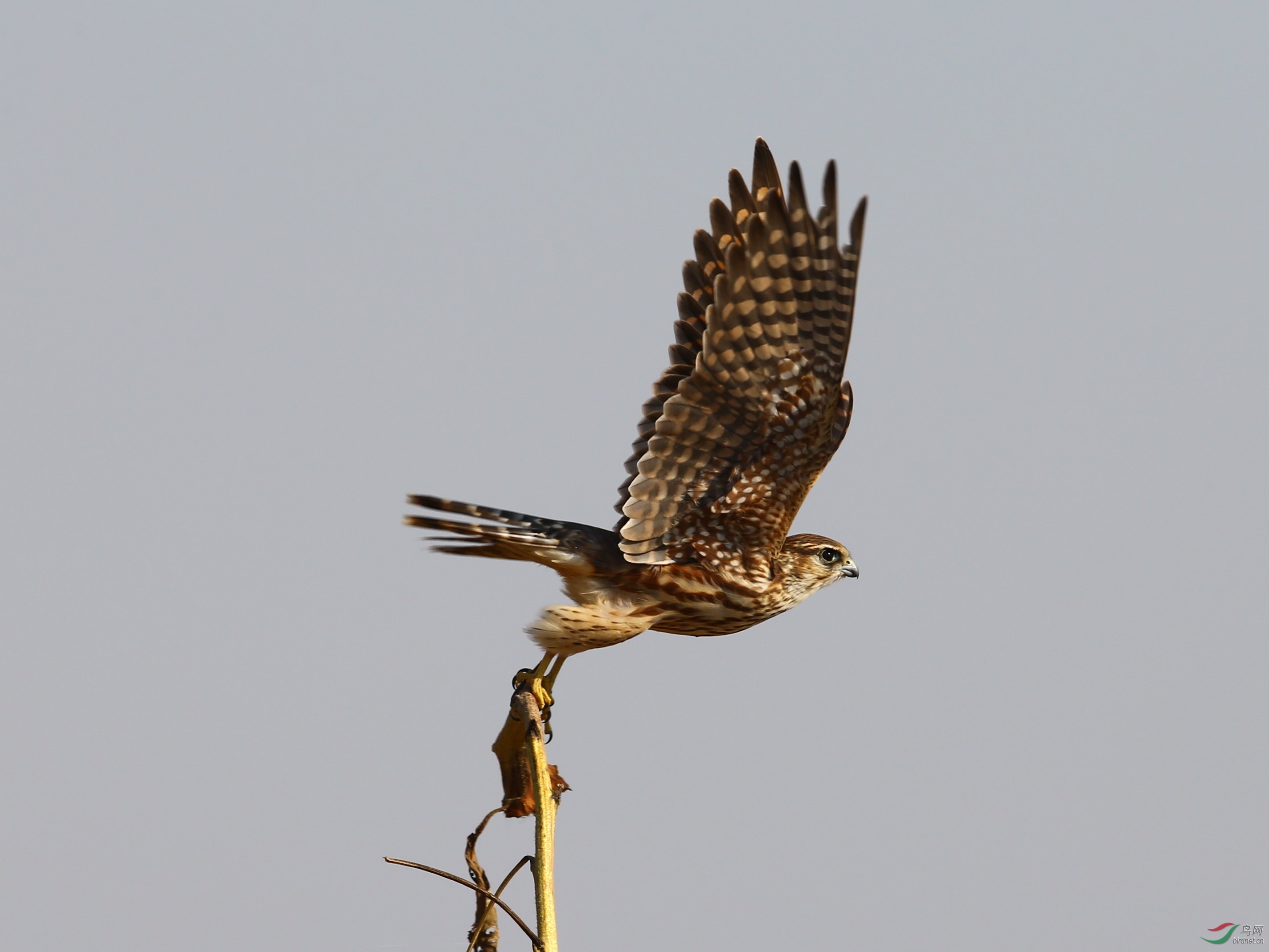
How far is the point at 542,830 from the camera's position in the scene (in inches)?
152

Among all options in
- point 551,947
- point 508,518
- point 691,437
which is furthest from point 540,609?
point 551,947

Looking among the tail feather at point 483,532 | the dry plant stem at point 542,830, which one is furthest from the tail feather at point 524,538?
the dry plant stem at point 542,830

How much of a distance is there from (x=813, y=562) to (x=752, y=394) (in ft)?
3.75

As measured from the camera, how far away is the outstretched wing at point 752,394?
5129mm

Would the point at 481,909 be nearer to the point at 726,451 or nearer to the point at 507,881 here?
the point at 507,881

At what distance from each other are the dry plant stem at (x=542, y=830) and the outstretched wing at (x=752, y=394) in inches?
56.0

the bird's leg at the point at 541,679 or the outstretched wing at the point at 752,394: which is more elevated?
the outstretched wing at the point at 752,394

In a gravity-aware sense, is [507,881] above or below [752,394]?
below

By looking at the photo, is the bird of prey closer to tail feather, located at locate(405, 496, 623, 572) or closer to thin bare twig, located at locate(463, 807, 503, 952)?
tail feather, located at locate(405, 496, 623, 572)

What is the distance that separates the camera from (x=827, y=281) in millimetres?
5191

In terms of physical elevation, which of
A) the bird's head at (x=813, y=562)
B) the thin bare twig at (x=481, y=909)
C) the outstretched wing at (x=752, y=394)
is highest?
the outstretched wing at (x=752, y=394)

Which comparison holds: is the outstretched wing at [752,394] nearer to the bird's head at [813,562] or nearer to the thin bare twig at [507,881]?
the bird's head at [813,562]

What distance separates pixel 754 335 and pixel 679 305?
0.86 metres

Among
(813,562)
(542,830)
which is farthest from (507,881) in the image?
(813,562)
